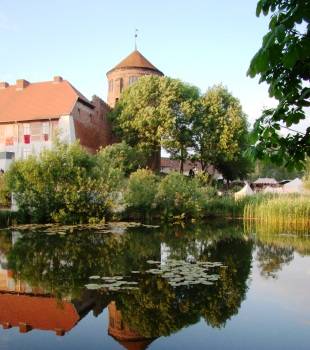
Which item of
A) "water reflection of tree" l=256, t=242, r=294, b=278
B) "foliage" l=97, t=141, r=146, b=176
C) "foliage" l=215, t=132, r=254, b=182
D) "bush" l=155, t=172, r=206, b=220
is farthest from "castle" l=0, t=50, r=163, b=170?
"water reflection of tree" l=256, t=242, r=294, b=278

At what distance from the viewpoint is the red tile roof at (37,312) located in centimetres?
763

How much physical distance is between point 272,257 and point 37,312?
870cm

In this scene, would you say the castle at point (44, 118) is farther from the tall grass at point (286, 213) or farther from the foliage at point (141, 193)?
the tall grass at point (286, 213)

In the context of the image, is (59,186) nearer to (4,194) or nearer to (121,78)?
(4,194)

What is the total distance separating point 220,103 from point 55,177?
894 inches

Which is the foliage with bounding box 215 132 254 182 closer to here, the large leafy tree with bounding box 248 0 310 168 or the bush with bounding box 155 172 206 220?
the bush with bounding box 155 172 206 220

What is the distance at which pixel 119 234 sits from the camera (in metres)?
20.3

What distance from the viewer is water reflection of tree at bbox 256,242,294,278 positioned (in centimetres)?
1223

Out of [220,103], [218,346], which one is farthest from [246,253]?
[220,103]

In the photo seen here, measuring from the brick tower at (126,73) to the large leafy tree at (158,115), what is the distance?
24.8ft

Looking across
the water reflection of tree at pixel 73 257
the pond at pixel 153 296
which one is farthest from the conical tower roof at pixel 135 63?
the pond at pixel 153 296

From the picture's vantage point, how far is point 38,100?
39656 millimetres

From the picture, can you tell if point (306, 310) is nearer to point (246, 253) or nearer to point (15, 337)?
point (15, 337)

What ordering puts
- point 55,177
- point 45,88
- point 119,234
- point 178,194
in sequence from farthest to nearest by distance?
point 45,88 < point 178,194 < point 55,177 < point 119,234
